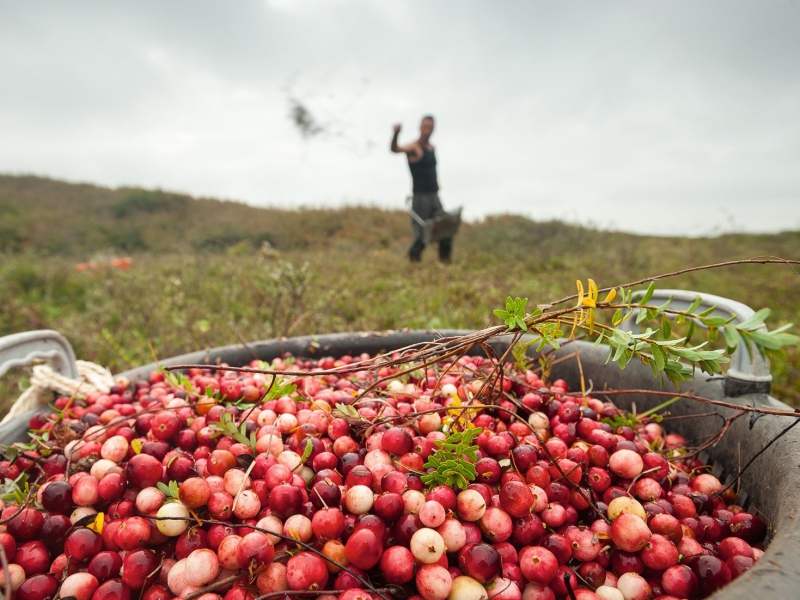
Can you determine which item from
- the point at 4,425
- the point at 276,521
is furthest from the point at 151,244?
the point at 276,521

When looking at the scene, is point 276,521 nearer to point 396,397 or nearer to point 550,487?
point 396,397

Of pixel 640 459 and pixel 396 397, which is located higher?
pixel 396 397

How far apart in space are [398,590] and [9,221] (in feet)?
75.5

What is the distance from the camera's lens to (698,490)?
1.57 metres

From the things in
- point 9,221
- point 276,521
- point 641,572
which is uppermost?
point 9,221

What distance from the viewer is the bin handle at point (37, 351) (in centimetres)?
167

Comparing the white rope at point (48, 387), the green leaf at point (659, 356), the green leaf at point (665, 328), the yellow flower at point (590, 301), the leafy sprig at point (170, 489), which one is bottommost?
the leafy sprig at point (170, 489)

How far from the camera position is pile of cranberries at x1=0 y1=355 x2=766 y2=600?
3.70 feet

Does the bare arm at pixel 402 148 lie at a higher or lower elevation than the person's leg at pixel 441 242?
higher

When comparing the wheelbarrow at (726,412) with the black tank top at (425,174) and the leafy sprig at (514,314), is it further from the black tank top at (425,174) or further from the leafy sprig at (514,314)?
the black tank top at (425,174)

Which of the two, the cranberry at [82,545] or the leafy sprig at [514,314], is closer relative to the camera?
the leafy sprig at [514,314]

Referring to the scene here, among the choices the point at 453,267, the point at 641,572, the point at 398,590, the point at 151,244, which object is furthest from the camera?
the point at 151,244

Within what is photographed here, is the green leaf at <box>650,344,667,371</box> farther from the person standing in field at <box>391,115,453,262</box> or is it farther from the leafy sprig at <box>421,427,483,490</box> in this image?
the person standing in field at <box>391,115,453,262</box>

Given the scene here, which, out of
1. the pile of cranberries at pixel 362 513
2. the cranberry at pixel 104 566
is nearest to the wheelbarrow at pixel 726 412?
the pile of cranberries at pixel 362 513
